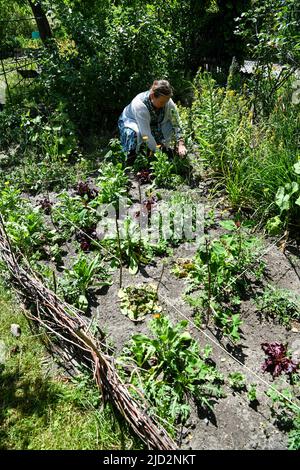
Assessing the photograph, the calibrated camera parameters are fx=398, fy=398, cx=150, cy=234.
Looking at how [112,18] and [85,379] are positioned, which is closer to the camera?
[85,379]

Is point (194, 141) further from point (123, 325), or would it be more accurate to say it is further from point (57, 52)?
point (123, 325)

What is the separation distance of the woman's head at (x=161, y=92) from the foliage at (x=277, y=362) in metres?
3.13

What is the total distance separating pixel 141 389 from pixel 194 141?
3.55 meters

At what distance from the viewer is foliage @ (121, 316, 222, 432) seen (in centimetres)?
246

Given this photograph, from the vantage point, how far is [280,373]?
2.52m

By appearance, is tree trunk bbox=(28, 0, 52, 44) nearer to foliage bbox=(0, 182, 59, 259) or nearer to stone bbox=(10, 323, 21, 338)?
foliage bbox=(0, 182, 59, 259)

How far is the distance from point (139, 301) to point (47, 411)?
1041mm

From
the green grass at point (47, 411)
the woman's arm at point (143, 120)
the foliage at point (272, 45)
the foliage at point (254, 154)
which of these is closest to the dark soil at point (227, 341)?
the foliage at point (254, 154)

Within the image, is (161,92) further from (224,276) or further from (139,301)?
(139,301)

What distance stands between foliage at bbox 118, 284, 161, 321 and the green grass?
630 mm

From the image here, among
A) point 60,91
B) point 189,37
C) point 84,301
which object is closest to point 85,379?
point 84,301

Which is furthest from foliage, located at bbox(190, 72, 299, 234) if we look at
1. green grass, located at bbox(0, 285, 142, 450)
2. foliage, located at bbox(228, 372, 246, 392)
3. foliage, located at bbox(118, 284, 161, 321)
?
green grass, located at bbox(0, 285, 142, 450)

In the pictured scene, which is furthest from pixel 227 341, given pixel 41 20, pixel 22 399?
pixel 41 20

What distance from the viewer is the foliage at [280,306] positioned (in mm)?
3041
